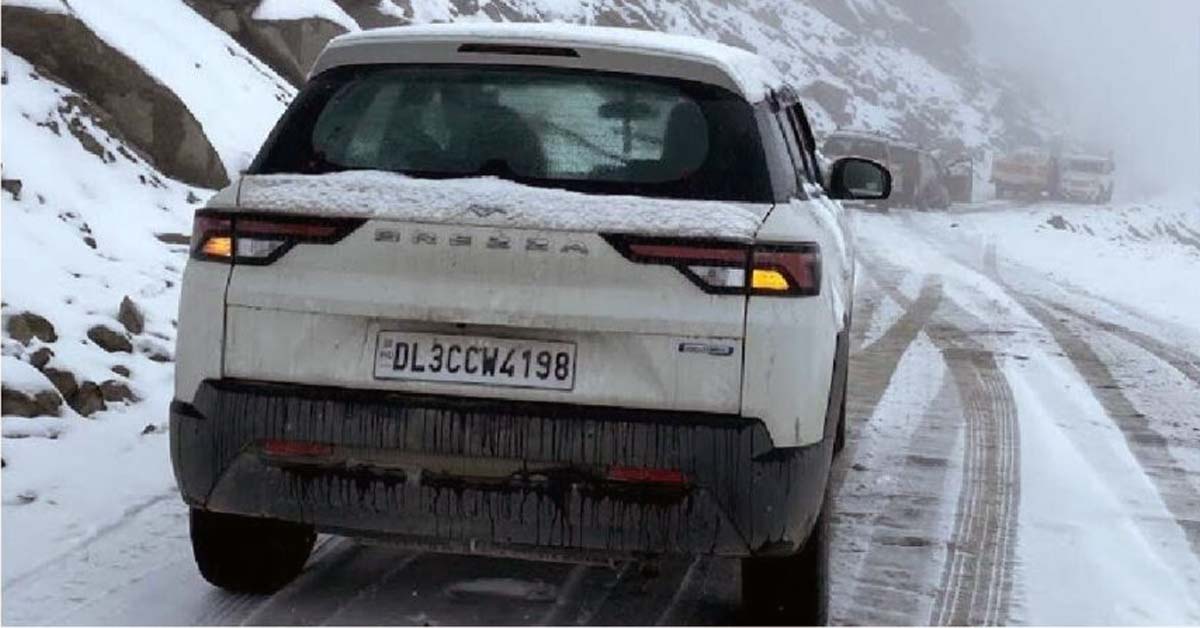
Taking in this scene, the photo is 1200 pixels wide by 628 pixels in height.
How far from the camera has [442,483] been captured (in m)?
3.69

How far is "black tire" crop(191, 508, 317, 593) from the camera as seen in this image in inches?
A: 169

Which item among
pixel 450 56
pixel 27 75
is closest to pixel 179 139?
pixel 27 75

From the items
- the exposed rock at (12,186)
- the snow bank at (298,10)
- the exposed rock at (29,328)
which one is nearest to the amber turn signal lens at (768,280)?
the exposed rock at (29,328)

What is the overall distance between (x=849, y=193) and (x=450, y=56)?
2.38m

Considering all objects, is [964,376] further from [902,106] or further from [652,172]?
[902,106]

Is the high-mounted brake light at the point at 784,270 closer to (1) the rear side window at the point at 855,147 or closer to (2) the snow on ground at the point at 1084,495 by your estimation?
(2) the snow on ground at the point at 1084,495

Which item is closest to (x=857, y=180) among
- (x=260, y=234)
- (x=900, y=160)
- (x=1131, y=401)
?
(x=260, y=234)

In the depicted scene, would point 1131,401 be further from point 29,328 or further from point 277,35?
point 277,35

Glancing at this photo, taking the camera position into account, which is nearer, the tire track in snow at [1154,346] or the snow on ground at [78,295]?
the snow on ground at [78,295]

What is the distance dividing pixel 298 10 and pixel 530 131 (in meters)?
12.8

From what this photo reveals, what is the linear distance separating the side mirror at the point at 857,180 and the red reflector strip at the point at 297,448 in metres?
2.83

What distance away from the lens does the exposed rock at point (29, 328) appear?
682 centimetres

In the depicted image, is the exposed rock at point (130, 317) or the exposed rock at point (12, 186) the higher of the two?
the exposed rock at point (12, 186)

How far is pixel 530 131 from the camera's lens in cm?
405
